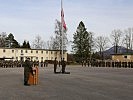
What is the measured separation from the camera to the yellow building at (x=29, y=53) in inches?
4213

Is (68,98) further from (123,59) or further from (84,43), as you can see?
(84,43)

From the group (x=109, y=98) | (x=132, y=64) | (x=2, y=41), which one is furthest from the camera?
(x=2, y=41)

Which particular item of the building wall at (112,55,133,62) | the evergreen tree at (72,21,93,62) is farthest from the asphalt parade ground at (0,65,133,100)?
the evergreen tree at (72,21,93,62)

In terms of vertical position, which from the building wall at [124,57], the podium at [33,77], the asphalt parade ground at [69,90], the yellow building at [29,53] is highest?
the yellow building at [29,53]

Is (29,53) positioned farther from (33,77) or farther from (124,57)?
(33,77)

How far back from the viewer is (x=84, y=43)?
10100 cm

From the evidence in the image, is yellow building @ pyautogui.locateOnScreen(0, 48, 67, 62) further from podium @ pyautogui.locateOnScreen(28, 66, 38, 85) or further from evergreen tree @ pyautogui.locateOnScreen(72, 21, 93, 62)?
podium @ pyautogui.locateOnScreen(28, 66, 38, 85)

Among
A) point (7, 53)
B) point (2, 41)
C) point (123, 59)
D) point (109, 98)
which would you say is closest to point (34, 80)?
point (109, 98)

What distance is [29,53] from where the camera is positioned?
114750 mm

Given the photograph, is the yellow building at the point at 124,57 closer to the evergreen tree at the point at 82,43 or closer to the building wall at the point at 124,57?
the building wall at the point at 124,57

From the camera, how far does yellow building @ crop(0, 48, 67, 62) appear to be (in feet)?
351

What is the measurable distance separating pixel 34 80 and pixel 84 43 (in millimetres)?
82814

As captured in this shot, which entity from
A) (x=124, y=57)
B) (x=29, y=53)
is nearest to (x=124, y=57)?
(x=124, y=57)

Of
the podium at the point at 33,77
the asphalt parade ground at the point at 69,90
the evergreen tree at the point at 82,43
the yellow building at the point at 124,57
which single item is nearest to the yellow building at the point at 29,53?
the evergreen tree at the point at 82,43
